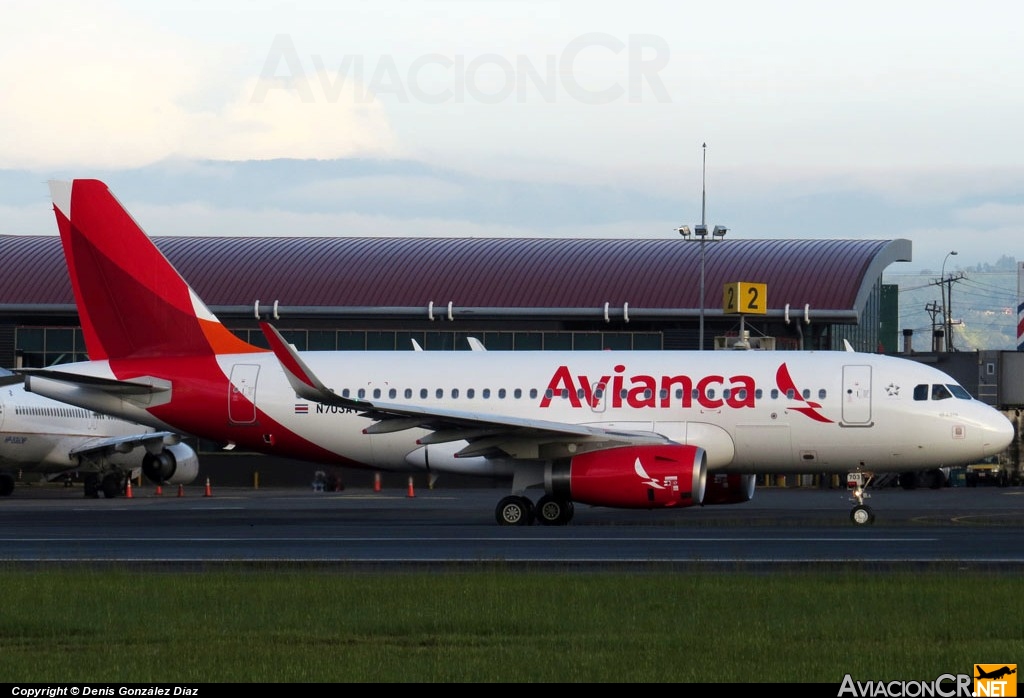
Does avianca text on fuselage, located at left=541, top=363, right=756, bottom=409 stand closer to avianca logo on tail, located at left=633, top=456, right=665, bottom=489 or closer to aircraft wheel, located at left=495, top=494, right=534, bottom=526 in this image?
aircraft wheel, located at left=495, top=494, right=534, bottom=526

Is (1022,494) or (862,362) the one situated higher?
(862,362)

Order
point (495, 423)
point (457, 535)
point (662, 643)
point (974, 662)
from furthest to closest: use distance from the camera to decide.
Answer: point (495, 423), point (457, 535), point (662, 643), point (974, 662)

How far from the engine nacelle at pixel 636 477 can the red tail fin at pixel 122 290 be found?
8433 mm

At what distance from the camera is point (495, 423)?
2939cm

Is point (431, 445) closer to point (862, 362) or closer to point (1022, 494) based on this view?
point (862, 362)

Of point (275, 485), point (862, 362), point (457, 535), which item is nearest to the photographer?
point (457, 535)

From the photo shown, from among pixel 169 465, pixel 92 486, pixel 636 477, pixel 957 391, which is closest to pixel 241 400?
pixel 636 477

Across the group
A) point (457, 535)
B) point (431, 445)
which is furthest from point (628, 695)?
point (431, 445)

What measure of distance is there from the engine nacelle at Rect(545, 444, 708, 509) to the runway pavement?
56cm

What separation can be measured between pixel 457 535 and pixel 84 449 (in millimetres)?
30312

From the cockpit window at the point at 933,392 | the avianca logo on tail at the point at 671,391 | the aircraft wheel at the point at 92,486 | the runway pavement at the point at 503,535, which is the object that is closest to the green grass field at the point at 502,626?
the runway pavement at the point at 503,535

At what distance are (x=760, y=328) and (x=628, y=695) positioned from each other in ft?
187

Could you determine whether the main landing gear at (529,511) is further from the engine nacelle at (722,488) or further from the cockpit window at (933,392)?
the cockpit window at (933,392)

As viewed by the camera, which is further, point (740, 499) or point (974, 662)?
point (740, 499)
